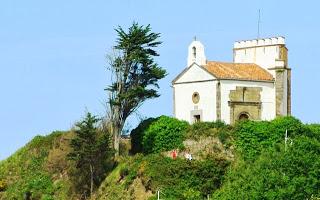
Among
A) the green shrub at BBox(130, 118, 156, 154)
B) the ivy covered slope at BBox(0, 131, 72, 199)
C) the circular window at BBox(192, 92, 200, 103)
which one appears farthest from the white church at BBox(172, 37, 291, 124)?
the ivy covered slope at BBox(0, 131, 72, 199)

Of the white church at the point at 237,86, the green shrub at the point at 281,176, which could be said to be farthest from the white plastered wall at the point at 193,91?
the green shrub at the point at 281,176

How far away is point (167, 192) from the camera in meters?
63.0

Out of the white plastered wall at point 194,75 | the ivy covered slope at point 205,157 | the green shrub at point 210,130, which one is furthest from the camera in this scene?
the white plastered wall at point 194,75

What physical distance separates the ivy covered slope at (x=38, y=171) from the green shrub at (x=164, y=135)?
21.7ft

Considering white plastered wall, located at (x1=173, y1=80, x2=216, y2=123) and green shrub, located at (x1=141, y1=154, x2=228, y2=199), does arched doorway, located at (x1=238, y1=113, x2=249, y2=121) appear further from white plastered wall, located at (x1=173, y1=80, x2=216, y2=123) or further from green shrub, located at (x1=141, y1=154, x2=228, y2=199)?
green shrub, located at (x1=141, y1=154, x2=228, y2=199)

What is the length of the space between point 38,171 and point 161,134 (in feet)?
38.9

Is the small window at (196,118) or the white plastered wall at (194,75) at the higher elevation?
the white plastered wall at (194,75)

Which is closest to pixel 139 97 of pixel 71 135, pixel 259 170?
pixel 71 135

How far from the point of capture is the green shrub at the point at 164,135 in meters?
65.9

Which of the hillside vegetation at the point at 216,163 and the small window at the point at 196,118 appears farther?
the small window at the point at 196,118

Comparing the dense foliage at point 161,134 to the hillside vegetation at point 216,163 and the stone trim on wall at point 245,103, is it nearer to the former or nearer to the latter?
the hillside vegetation at point 216,163

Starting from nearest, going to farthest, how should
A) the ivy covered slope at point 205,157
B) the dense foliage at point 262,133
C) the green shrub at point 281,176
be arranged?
the green shrub at point 281,176 → the ivy covered slope at point 205,157 → the dense foliage at point 262,133

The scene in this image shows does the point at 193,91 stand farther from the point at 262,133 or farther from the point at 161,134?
the point at 262,133

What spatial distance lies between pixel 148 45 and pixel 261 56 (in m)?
7.55
